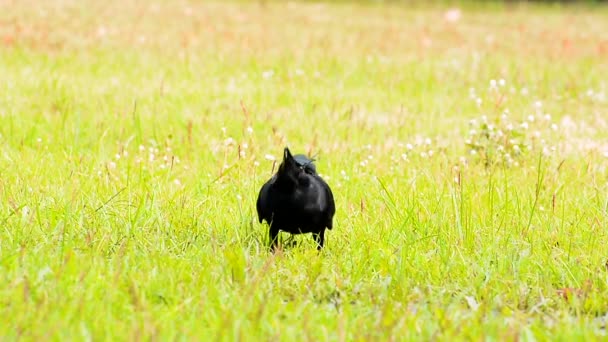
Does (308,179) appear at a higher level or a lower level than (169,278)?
higher

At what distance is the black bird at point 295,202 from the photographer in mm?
3922

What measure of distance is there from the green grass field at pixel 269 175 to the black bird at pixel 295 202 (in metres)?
0.14

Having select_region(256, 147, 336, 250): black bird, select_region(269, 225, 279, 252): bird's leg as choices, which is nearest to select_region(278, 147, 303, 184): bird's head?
select_region(256, 147, 336, 250): black bird

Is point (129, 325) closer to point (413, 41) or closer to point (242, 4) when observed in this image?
point (413, 41)

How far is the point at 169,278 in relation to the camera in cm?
360

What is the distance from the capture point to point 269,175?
18.4 feet

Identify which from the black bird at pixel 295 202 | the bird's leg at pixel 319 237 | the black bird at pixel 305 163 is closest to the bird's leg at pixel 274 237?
the black bird at pixel 295 202

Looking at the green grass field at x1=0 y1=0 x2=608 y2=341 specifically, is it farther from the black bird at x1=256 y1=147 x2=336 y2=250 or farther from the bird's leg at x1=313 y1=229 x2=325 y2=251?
the black bird at x1=256 y1=147 x2=336 y2=250

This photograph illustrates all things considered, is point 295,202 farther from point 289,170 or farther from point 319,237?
point 319,237

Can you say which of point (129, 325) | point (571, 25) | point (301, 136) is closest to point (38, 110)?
point (301, 136)

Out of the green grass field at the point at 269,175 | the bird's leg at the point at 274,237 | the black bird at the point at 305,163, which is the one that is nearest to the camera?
the green grass field at the point at 269,175

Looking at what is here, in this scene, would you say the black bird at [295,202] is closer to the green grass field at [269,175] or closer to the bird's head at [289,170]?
the bird's head at [289,170]

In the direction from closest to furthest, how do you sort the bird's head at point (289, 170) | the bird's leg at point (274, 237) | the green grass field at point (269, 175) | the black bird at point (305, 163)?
the green grass field at point (269, 175), the bird's head at point (289, 170), the black bird at point (305, 163), the bird's leg at point (274, 237)

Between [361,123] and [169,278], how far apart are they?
401 centimetres
